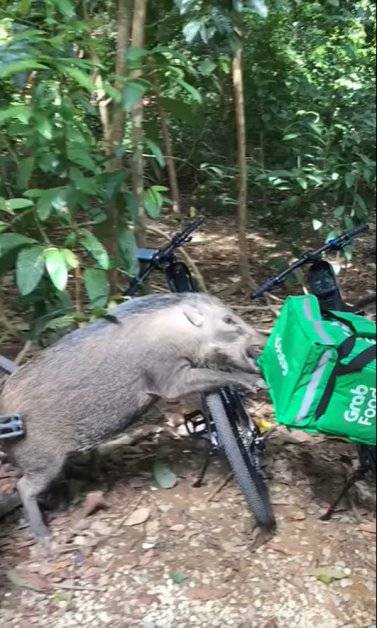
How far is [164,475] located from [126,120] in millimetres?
1585

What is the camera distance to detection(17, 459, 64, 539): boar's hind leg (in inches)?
110

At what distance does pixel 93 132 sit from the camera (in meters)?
3.41

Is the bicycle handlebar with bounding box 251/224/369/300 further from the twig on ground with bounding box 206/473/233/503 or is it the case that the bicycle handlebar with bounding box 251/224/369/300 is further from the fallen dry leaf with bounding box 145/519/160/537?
the fallen dry leaf with bounding box 145/519/160/537

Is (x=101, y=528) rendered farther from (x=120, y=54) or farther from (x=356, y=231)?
(x=120, y=54)

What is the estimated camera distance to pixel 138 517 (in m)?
2.85

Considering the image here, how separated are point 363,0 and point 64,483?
218 centimetres

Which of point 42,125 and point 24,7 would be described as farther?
point 24,7

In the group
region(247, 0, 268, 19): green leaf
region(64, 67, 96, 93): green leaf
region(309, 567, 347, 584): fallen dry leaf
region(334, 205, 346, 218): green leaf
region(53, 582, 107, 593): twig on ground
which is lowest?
region(53, 582, 107, 593): twig on ground

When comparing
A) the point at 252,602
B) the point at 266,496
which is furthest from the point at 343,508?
the point at 266,496

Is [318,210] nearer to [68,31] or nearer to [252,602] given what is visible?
[68,31]

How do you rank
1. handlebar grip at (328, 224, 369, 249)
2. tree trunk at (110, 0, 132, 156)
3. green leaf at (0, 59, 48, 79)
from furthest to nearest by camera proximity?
tree trunk at (110, 0, 132, 156), green leaf at (0, 59, 48, 79), handlebar grip at (328, 224, 369, 249)

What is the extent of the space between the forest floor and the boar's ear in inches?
10.7

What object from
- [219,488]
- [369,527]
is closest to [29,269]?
[219,488]

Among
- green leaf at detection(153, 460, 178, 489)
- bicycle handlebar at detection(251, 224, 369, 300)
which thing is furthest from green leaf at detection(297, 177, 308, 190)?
green leaf at detection(153, 460, 178, 489)
